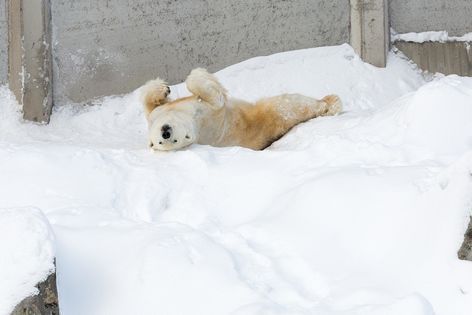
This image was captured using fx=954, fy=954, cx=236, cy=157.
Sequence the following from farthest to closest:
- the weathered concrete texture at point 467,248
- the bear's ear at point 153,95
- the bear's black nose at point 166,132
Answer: the bear's ear at point 153,95, the bear's black nose at point 166,132, the weathered concrete texture at point 467,248

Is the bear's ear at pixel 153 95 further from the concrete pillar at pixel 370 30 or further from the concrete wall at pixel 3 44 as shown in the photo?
the concrete pillar at pixel 370 30

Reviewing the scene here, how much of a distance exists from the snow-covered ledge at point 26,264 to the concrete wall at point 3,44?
11.1 ft

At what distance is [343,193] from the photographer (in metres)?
4.28

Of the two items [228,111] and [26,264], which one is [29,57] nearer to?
[228,111]

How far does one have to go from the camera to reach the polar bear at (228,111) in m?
6.24

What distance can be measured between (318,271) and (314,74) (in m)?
3.58

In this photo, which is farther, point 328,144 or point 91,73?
point 91,73

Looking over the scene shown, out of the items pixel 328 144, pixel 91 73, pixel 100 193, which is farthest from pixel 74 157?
pixel 91 73

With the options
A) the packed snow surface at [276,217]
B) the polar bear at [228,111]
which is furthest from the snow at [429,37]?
the packed snow surface at [276,217]

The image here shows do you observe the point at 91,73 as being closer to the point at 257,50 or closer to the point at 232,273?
the point at 257,50

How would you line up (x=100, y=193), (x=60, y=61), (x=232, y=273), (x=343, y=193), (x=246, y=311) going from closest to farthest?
(x=246, y=311) < (x=232, y=273) < (x=343, y=193) < (x=100, y=193) < (x=60, y=61)

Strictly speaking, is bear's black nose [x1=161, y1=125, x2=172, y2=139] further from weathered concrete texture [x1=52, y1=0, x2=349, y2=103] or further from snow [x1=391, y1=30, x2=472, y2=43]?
snow [x1=391, y1=30, x2=472, y2=43]

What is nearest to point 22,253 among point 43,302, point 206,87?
point 43,302

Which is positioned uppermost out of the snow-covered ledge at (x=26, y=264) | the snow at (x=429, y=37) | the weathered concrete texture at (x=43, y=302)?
the snow-covered ledge at (x=26, y=264)
